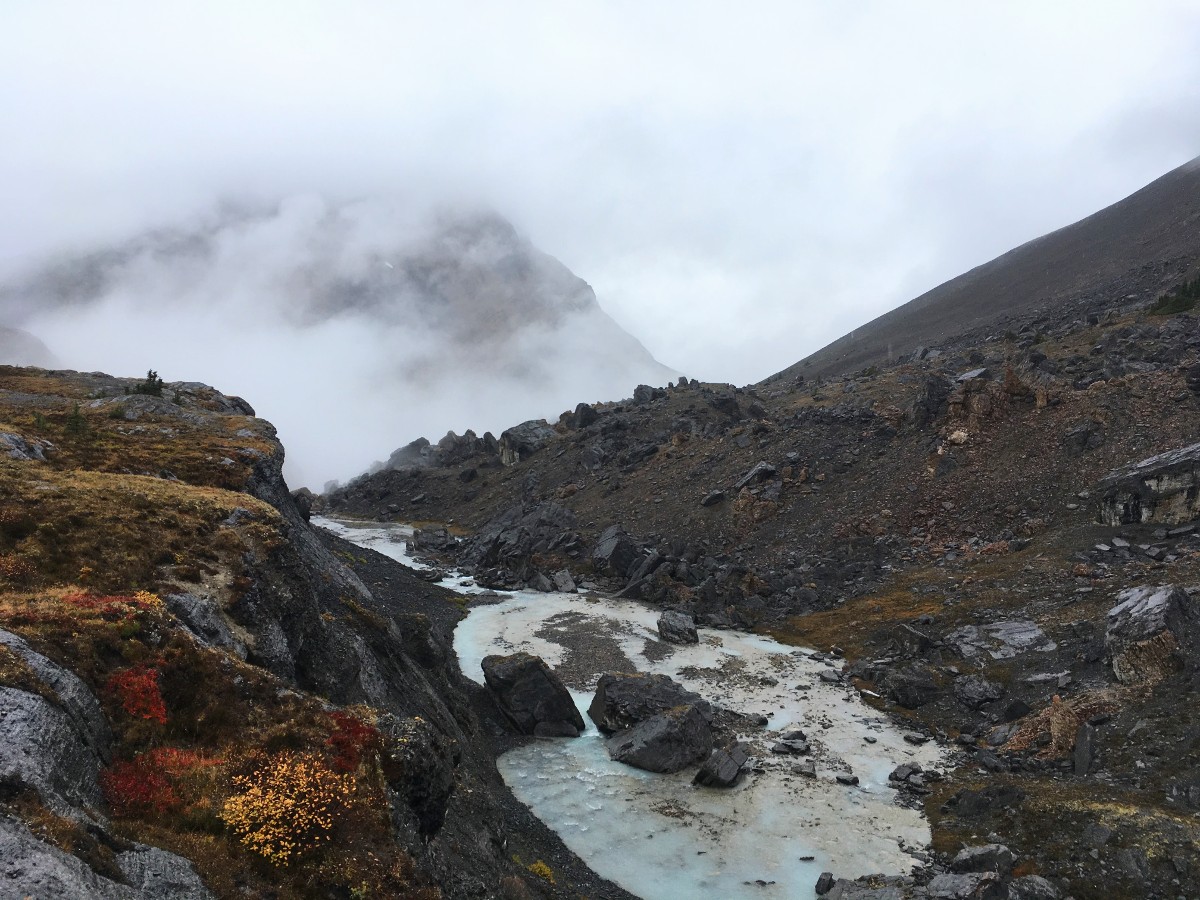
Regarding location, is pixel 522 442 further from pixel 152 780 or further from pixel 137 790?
pixel 137 790

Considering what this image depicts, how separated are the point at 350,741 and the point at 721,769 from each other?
26668mm

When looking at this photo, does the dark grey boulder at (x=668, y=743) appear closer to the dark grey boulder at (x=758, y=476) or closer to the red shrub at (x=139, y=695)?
the red shrub at (x=139, y=695)

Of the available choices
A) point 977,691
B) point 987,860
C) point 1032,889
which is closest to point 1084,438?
point 977,691

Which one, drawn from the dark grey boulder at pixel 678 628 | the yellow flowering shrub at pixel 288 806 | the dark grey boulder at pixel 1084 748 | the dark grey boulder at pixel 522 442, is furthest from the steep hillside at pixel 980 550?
the yellow flowering shrub at pixel 288 806

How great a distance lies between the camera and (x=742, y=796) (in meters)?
37.3

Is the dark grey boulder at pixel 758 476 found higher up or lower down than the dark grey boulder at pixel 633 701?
higher up

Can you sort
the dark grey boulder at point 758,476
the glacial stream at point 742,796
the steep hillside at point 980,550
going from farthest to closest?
the dark grey boulder at point 758,476
the steep hillside at point 980,550
the glacial stream at point 742,796

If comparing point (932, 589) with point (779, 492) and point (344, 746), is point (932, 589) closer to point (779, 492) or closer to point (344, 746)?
point (779, 492)

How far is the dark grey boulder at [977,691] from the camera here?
1772 inches

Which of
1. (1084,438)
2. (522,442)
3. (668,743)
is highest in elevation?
(522,442)

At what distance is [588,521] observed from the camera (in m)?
107

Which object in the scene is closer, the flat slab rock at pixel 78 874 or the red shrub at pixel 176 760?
the flat slab rock at pixel 78 874

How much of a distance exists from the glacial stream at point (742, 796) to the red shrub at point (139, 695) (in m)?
21.9

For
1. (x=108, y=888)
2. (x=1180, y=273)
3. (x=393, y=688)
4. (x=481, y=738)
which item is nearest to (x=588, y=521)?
(x=481, y=738)
